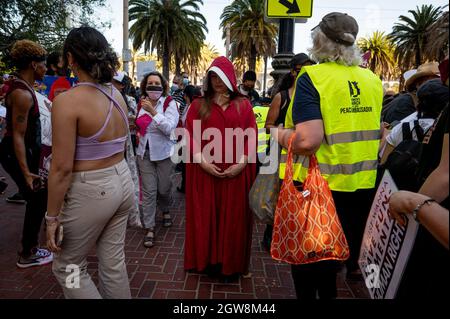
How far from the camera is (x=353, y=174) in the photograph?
6.55ft

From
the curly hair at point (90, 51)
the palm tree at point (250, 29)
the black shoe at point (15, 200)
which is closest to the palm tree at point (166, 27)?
the palm tree at point (250, 29)

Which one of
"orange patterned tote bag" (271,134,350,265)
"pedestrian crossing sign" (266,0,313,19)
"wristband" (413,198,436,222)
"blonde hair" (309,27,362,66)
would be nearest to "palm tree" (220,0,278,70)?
"pedestrian crossing sign" (266,0,313,19)

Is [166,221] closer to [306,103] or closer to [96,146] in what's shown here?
[96,146]

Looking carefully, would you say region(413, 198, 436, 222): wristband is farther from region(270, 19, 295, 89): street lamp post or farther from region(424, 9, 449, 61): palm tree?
region(270, 19, 295, 89): street lamp post

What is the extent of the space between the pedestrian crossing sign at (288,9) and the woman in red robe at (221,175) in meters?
1.90

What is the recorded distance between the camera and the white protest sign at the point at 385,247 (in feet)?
4.42

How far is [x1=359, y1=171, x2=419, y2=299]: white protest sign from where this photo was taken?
1.35 m

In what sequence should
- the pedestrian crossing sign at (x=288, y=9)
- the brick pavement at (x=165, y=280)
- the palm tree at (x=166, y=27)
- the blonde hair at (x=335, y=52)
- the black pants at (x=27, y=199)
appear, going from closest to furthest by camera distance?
the blonde hair at (x=335, y=52) < the brick pavement at (x=165, y=280) < the black pants at (x=27, y=199) < the pedestrian crossing sign at (x=288, y=9) < the palm tree at (x=166, y=27)

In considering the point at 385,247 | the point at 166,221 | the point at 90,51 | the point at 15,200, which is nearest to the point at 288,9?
the point at 166,221

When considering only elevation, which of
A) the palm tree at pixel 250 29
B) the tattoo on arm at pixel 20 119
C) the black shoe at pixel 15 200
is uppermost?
the palm tree at pixel 250 29

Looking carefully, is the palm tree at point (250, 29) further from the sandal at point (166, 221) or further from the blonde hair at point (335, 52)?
the blonde hair at point (335, 52)

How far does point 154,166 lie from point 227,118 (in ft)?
4.74
